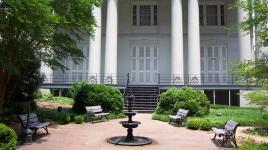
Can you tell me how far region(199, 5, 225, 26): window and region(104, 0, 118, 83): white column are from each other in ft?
26.2

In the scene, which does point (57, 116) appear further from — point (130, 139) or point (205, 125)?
point (205, 125)

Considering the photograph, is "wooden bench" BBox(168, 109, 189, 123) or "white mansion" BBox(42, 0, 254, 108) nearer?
"wooden bench" BBox(168, 109, 189, 123)

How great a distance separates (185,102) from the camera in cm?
1861

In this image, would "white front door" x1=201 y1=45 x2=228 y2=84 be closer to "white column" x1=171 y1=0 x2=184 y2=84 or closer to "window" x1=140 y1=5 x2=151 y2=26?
"white column" x1=171 y1=0 x2=184 y2=84

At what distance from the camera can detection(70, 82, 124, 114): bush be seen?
18828 millimetres

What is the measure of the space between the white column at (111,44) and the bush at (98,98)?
588cm

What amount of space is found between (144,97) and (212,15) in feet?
35.3

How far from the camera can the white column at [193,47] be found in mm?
25062

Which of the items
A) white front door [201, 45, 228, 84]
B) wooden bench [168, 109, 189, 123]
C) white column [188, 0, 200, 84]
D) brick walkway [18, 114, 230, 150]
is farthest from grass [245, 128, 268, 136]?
white front door [201, 45, 228, 84]

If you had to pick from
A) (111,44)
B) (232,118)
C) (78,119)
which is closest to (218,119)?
(232,118)

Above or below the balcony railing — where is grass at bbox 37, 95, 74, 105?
below

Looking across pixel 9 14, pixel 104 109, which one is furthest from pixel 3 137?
pixel 104 109

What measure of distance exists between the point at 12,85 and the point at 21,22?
264 inches

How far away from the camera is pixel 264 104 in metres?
12.9
